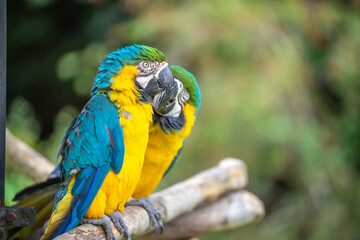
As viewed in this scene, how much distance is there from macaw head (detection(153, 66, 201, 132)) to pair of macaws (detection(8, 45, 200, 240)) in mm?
14

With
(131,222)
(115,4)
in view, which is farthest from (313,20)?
(131,222)

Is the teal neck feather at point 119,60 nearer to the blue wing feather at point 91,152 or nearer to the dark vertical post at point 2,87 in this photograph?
the blue wing feather at point 91,152

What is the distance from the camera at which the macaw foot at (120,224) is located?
1.30m

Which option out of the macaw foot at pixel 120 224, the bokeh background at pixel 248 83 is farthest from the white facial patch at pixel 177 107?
the bokeh background at pixel 248 83

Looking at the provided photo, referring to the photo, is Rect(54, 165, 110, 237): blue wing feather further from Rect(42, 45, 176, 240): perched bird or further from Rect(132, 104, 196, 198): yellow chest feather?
Rect(132, 104, 196, 198): yellow chest feather

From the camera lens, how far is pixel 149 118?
139 cm

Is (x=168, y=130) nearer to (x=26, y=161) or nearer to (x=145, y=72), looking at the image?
(x=145, y=72)

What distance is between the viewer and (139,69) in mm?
1382

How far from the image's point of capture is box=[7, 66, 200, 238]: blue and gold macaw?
4.80ft

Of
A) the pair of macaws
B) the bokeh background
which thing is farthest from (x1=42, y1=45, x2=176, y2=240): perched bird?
the bokeh background

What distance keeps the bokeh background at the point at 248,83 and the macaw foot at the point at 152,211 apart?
47.0 inches

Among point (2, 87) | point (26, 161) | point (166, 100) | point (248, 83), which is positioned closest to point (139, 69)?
point (166, 100)

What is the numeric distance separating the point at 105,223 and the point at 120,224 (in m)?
0.05

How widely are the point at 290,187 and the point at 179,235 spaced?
2.15m
